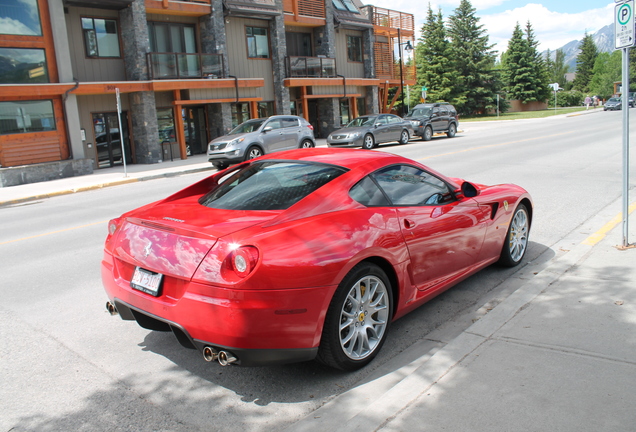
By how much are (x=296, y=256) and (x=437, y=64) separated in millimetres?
60262

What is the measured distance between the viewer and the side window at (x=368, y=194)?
4.08 meters

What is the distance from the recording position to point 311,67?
3147 centimetres

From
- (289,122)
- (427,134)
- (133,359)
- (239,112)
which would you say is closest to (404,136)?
(427,134)

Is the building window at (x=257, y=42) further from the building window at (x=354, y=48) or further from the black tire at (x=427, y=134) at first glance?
the black tire at (x=427, y=134)

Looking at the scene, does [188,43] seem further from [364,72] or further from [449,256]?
[449,256]

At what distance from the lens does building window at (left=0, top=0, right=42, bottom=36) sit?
64.9ft

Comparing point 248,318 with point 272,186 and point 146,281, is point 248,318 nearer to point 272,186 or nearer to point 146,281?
point 146,281

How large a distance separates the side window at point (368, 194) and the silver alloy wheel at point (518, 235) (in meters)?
2.17

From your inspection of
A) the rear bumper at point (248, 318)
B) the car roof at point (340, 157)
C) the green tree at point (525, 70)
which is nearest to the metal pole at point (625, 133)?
the car roof at point (340, 157)

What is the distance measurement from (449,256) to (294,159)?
5.06 feet

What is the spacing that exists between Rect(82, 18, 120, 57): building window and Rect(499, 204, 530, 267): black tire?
70.8 ft

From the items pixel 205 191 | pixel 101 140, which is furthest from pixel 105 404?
pixel 101 140

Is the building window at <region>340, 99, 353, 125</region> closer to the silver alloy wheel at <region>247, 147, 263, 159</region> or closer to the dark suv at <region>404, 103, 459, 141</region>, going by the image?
the dark suv at <region>404, 103, 459, 141</region>

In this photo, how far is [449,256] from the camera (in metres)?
4.69
